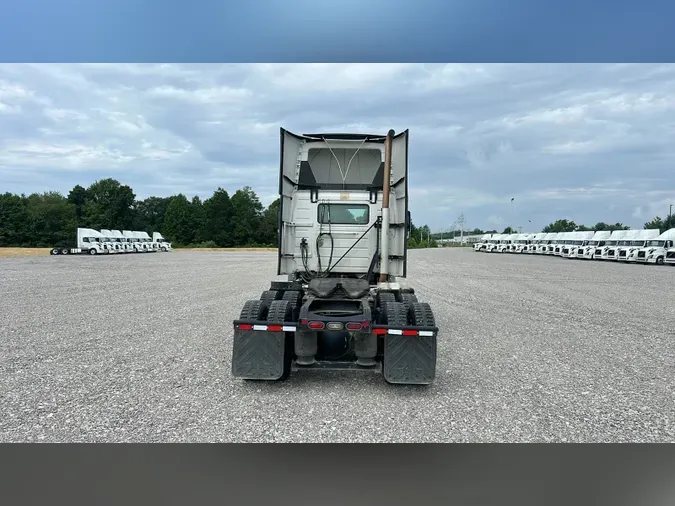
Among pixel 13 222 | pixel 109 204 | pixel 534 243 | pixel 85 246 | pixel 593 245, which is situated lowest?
pixel 85 246

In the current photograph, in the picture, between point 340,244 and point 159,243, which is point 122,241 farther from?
point 340,244

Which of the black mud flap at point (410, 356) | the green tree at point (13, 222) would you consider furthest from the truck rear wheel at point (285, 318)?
the green tree at point (13, 222)

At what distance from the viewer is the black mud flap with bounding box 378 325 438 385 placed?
5.38 m

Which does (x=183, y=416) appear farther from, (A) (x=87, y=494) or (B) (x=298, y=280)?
(B) (x=298, y=280)

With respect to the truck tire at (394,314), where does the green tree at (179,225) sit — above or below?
above

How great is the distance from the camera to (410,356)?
5.41 meters

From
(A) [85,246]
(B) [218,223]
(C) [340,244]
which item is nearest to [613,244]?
(C) [340,244]

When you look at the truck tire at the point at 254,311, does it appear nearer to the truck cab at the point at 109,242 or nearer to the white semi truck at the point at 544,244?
the truck cab at the point at 109,242

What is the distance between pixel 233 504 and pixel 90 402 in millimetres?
2557

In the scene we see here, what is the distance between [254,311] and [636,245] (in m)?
37.7

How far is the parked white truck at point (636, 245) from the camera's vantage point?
113 feet

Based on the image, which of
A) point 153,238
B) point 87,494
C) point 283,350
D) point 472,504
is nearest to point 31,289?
point 283,350

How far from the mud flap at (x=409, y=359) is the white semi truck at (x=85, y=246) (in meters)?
43.1

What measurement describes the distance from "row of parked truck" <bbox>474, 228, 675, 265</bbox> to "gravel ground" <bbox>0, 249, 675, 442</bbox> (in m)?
25.7
